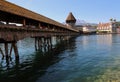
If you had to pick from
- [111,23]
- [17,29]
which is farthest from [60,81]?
[111,23]

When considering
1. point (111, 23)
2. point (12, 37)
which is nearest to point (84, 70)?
point (12, 37)

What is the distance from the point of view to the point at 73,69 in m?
18.9

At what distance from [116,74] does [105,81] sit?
85.7 inches

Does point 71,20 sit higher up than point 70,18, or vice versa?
point 70,18

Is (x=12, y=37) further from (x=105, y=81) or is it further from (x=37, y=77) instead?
(x=105, y=81)

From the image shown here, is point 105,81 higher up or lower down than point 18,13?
lower down

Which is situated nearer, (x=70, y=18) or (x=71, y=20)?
(x=71, y=20)

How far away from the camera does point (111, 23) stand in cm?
18250

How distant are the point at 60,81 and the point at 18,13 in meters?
8.93

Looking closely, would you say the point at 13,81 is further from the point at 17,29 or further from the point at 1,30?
the point at 17,29

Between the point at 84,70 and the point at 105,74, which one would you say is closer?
the point at 105,74

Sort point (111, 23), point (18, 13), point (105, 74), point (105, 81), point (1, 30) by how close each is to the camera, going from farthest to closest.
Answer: point (111, 23)
point (18, 13)
point (1, 30)
point (105, 74)
point (105, 81)

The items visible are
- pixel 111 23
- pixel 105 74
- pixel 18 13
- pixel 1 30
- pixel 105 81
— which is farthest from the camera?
pixel 111 23

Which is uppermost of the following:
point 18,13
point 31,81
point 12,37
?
point 18,13
